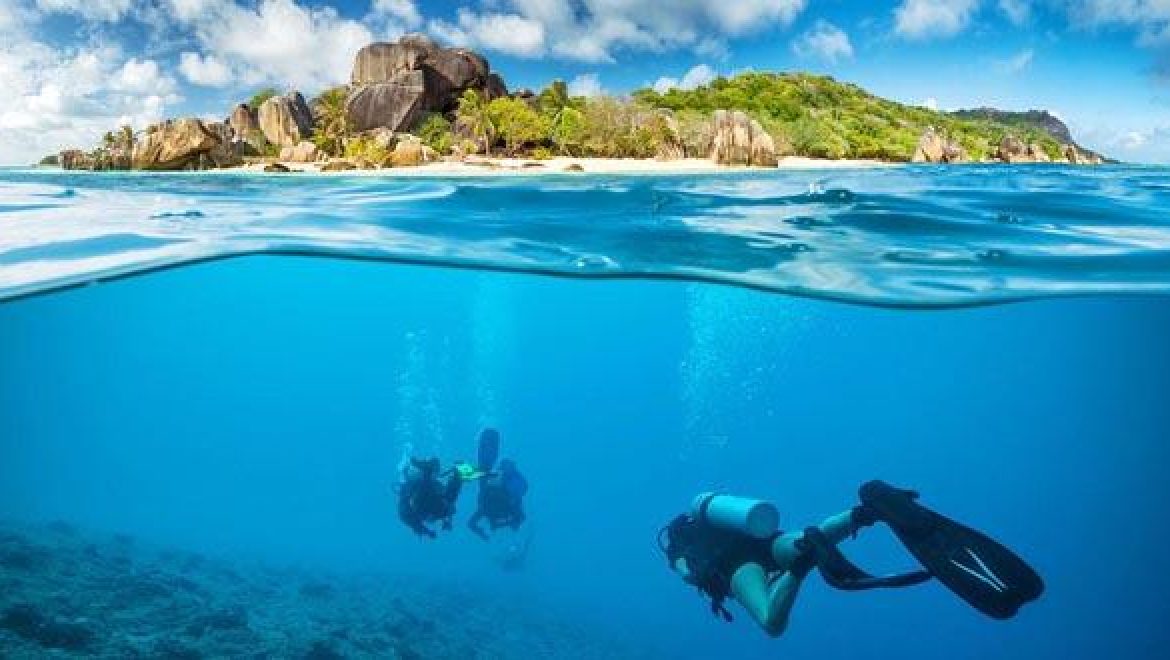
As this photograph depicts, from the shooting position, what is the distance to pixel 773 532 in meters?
6.77

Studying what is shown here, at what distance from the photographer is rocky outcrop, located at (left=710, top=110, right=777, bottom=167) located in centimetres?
4475

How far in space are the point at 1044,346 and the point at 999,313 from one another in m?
8.67

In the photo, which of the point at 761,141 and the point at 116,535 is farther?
the point at 761,141

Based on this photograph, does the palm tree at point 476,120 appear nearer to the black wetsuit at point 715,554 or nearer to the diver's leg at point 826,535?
the black wetsuit at point 715,554

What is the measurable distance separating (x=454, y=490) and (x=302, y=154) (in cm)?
4404

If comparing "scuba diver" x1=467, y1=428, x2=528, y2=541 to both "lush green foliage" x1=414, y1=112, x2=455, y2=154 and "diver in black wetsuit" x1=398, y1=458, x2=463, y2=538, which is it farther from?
"lush green foliage" x1=414, y1=112, x2=455, y2=154

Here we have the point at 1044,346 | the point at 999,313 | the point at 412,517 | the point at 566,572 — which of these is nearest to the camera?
the point at 412,517

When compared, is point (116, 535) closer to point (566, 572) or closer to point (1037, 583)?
point (566, 572)

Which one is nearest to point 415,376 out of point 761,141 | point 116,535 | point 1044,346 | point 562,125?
point 562,125

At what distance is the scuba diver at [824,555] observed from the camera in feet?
17.9

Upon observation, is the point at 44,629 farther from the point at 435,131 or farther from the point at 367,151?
the point at 435,131

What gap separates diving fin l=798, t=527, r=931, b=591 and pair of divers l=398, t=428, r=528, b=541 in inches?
231

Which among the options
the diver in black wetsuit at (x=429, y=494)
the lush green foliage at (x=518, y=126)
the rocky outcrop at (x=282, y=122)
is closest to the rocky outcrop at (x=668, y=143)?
the lush green foliage at (x=518, y=126)

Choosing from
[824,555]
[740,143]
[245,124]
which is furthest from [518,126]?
[824,555]
